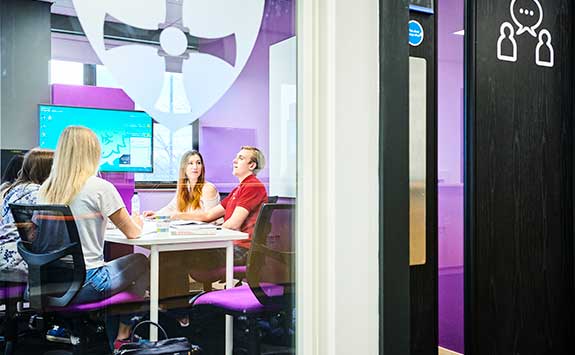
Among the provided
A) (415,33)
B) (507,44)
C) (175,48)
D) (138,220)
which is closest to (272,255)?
(138,220)

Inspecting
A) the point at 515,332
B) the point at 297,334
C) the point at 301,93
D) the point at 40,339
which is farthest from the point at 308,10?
the point at 515,332

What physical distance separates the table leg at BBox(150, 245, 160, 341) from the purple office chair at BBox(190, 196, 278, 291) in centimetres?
9

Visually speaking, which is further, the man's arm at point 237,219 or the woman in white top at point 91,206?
the man's arm at point 237,219

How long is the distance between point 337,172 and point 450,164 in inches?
29.3

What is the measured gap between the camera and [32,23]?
127 centimetres

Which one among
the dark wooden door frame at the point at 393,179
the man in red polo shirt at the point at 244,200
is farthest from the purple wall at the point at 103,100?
the dark wooden door frame at the point at 393,179

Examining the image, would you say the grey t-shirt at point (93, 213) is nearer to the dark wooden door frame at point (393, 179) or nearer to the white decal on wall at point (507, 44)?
the dark wooden door frame at point (393, 179)

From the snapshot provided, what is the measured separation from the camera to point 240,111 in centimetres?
148

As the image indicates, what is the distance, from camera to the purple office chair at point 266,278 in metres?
1.53

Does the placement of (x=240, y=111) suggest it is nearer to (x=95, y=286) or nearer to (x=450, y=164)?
(x=95, y=286)

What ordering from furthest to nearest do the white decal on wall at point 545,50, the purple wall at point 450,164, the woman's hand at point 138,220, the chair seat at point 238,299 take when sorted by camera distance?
the purple wall at point 450,164, the white decal on wall at point 545,50, the chair seat at point 238,299, the woman's hand at point 138,220

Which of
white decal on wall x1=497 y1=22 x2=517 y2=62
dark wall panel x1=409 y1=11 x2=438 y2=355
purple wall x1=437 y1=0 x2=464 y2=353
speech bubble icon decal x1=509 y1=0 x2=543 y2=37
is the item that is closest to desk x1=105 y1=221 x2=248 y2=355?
dark wall panel x1=409 y1=11 x2=438 y2=355

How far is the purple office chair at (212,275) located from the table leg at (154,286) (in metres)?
0.09

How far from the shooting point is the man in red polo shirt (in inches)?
58.8
